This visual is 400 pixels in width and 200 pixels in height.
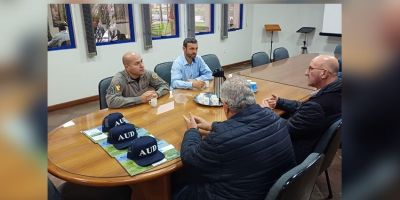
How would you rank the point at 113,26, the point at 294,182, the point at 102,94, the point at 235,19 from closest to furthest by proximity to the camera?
1. the point at 294,182
2. the point at 102,94
3. the point at 113,26
4. the point at 235,19

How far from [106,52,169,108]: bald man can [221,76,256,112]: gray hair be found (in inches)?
34.8

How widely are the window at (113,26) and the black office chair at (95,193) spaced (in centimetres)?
294

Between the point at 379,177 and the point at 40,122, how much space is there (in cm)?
23

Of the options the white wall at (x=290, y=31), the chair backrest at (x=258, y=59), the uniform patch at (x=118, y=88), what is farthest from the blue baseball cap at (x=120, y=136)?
the white wall at (x=290, y=31)

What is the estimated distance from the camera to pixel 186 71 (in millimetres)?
3059

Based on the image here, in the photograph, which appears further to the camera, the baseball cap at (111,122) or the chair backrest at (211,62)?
the chair backrest at (211,62)

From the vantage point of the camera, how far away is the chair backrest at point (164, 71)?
3027 mm

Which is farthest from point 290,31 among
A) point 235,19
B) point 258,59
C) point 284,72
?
point 284,72

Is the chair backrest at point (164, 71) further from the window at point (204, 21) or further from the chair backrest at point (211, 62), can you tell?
the window at point (204, 21)

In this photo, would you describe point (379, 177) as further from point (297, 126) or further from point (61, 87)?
point (61, 87)

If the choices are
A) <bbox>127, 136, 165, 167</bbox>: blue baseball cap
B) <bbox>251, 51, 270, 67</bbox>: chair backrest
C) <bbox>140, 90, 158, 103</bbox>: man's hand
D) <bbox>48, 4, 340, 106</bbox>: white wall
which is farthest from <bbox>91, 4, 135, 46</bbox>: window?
<bbox>127, 136, 165, 167</bbox>: blue baseball cap

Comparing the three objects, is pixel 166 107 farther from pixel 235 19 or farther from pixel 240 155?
pixel 235 19

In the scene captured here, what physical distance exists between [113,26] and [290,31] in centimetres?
449

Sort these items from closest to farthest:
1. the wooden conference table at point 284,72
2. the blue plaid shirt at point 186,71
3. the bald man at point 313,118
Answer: the bald man at point 313,118, the blue plaid shirt at point 186,71, the wooden conference table at point 284,72
